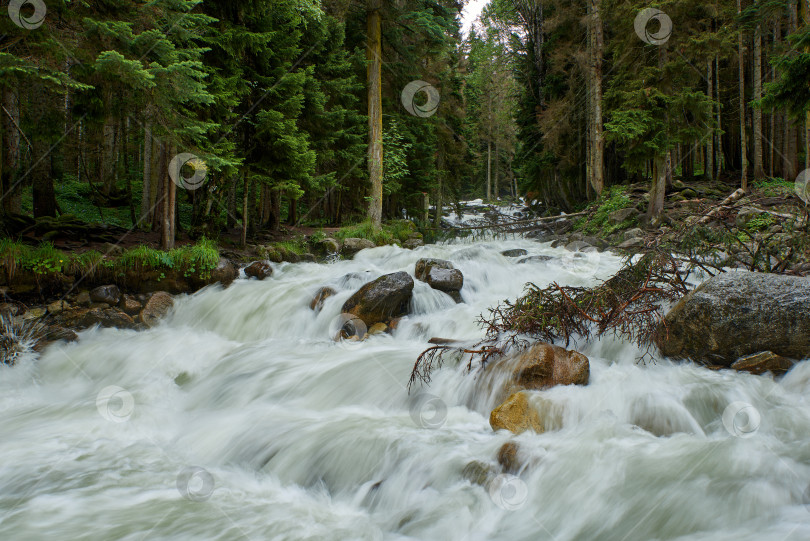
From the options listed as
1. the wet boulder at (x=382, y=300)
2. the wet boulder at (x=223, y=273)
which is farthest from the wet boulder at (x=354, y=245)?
the wet boulder at (x=382, y=300)

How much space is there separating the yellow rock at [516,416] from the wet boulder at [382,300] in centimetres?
353

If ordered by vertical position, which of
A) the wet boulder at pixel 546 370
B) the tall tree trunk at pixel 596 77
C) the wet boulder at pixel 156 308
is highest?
the tall tree trunk at pixel 596 77

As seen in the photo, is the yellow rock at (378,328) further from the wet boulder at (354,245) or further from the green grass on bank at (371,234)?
the green grass on bank at (371,234)

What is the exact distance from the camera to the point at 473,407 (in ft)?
15.2

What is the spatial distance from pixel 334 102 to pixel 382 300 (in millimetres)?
10989

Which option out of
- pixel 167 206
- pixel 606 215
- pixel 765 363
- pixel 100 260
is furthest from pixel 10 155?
pixel 606 215

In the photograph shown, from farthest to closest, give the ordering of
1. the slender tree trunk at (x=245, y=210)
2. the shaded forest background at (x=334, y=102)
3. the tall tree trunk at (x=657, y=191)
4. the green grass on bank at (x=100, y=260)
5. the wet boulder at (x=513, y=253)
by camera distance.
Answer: the tall tree trunk at (x=657, y=191), the wet boulder at (x=513, y=253), the slender tree trunk at (x=245, y=210), the green grass on bank at (x=100, y=260), the shaded forest background at (x=334, y=102)

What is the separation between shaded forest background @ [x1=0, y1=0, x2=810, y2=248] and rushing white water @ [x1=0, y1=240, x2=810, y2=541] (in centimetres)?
394

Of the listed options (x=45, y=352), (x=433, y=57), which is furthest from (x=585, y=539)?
(x=433, y=57)

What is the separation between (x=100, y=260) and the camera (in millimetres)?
8094

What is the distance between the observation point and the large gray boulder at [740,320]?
4.24m

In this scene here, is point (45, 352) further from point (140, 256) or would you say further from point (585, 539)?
point (585, 539)

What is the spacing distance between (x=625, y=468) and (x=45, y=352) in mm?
7952

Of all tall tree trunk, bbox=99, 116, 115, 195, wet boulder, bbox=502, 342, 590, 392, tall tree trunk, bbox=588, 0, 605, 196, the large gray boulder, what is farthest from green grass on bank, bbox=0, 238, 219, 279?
tall tree trunk, bbox=588, 0, 605, 196
